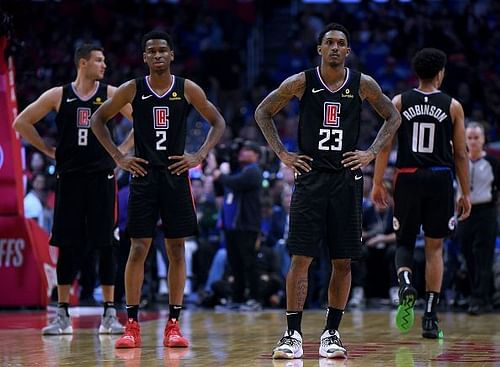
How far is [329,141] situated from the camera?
681 cm

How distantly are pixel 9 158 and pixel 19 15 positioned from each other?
1914 millimetres

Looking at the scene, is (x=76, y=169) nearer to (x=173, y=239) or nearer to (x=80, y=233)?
(x=80, y=233)

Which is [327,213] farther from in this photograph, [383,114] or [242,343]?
[242,343]

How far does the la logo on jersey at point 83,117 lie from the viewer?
879 cm

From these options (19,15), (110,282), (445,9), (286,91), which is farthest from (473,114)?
(286,91)

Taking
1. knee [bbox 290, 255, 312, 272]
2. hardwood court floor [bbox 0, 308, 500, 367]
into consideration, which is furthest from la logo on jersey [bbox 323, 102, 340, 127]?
hardwood court floor [bbox 0, 308, 500, 367]

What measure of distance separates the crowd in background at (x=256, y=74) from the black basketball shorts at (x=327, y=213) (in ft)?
17.6

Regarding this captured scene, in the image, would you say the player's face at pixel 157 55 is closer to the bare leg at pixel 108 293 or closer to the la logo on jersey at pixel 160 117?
the la logo on jersey at pixel 160 117

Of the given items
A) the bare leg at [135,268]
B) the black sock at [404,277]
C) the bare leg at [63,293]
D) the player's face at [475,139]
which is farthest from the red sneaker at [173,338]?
the player's face at [475,139]

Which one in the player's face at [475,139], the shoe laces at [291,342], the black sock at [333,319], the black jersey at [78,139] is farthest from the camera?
the player's face at [475,139]

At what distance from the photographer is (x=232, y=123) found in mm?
19219

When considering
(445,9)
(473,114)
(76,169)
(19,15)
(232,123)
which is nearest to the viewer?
(76,169)

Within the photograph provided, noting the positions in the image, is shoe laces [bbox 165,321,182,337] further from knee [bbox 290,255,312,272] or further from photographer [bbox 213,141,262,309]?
photographer [bbox 213,141,262,309]

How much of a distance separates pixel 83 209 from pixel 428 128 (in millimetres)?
2863
